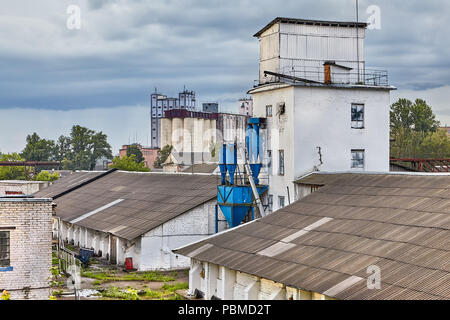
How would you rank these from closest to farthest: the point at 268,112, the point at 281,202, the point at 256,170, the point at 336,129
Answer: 1. the point at 336,129
2. the point at 281,202
3. the point at 256,170
4. the point at 268,112

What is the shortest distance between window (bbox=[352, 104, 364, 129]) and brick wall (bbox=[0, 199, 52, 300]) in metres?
19.3

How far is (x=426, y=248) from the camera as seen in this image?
17.7 m

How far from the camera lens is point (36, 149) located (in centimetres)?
15000

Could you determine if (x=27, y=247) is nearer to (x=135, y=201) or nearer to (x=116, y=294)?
(x=116, y=294)

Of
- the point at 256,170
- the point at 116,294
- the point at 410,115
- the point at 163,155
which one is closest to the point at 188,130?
the point at 163,155

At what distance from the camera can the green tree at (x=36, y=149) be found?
149 metres

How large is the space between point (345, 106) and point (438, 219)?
1558 cm

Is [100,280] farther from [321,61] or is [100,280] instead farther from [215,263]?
[321,61]

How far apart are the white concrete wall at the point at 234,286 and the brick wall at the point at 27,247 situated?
6.91 m

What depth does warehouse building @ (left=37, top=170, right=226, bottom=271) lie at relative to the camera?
3431 centimetres

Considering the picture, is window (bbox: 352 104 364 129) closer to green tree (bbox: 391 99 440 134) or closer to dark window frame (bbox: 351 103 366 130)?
dark window frame (bbox: 351 103 366 130)

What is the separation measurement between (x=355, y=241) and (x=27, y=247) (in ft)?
36.3

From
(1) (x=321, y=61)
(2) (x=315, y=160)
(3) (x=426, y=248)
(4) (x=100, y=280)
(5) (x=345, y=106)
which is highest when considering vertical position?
(1) (x=321, y=61)
